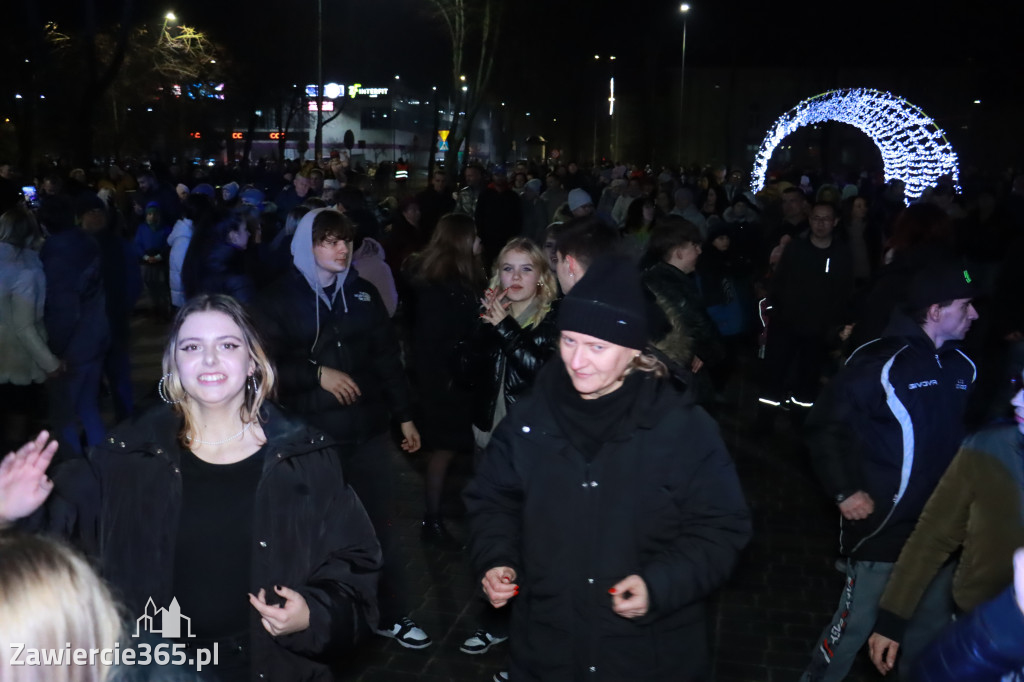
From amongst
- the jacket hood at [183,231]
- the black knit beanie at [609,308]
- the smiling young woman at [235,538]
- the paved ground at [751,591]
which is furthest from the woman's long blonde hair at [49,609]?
the jacket hood at [183,231]

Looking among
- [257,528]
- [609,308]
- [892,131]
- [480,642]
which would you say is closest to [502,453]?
[609,308]

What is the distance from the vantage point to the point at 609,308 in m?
3.28

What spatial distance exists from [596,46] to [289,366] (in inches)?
2045

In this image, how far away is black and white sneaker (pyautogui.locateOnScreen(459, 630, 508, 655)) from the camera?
5.55 m

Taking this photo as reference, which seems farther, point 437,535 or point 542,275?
point 437,535

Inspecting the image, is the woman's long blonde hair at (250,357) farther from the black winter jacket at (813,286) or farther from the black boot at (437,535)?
the black winter jacket at (813,286)

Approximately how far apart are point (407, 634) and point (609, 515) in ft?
9.30

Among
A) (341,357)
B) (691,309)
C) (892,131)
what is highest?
(892,131)

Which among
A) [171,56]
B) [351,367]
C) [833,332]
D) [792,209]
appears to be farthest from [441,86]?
A: [351,367]

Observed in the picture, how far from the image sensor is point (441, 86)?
51.1 m

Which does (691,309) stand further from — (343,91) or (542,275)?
(343,91)

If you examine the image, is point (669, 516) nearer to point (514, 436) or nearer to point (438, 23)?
point (514, 436)

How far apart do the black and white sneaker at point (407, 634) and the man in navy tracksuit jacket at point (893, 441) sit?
1.98m

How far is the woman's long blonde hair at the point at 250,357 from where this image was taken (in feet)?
10.9
